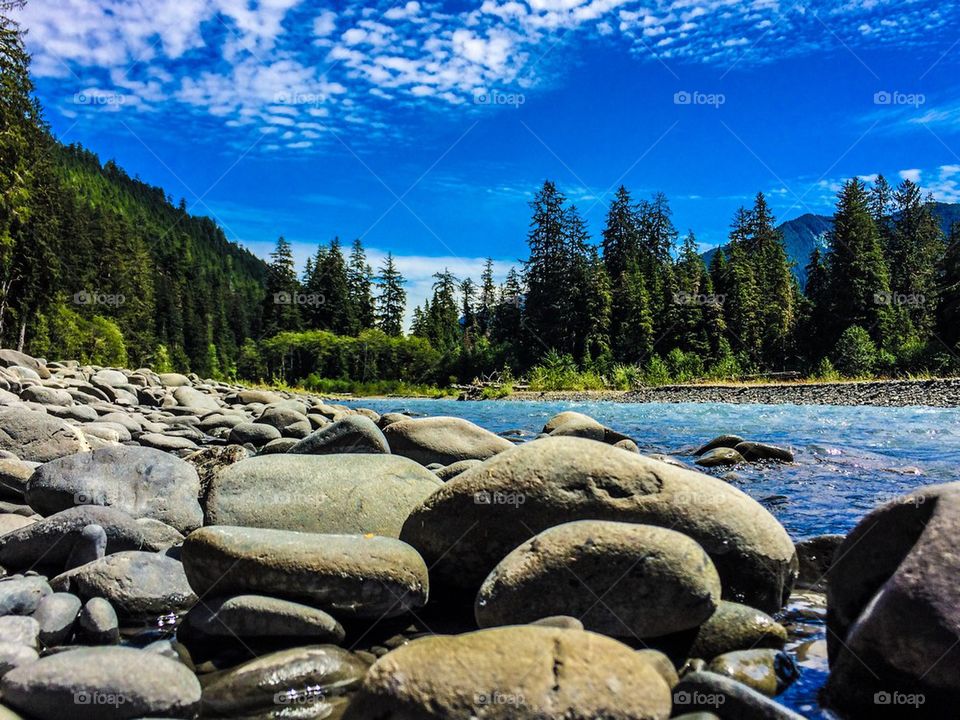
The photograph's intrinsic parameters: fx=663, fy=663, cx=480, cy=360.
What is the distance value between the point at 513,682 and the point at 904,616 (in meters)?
1.80

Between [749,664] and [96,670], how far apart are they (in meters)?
3.07

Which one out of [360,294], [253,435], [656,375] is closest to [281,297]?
[360,294]

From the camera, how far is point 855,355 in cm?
3744

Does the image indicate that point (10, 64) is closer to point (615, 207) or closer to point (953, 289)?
point (953, 289)

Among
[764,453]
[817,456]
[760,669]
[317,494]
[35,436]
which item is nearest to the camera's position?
[760,669]

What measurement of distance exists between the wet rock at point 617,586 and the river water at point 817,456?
0.62 metres

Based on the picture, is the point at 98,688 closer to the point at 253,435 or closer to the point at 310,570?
the point at 310,570

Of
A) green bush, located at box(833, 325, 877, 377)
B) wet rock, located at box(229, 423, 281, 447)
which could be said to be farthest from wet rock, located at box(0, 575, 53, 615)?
green bush, located at box(833, 325, 877, 377)

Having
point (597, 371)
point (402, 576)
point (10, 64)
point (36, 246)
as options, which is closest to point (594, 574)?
point (402, 576)

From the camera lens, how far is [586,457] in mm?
4598

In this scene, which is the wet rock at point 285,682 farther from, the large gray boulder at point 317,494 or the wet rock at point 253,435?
the wet rock at point 253,435

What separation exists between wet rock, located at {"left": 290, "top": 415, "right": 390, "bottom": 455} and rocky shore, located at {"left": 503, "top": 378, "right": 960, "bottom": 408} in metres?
22.3

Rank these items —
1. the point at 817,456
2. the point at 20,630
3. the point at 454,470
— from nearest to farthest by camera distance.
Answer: the point at 20,630 → the point at 454,470 → the point at 817,456

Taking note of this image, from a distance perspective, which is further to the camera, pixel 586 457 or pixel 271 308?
pixel 271 308
